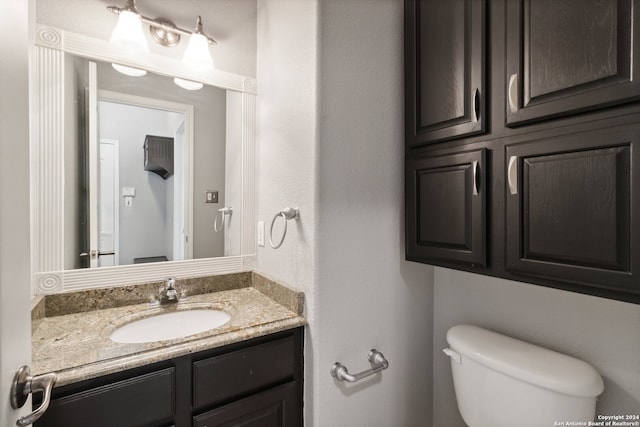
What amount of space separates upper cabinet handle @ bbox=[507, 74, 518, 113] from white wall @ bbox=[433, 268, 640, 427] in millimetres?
720

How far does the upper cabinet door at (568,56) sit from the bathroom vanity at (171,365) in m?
1.03

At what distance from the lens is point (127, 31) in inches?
48.3

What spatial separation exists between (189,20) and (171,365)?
4.97 ft

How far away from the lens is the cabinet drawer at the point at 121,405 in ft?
2.55

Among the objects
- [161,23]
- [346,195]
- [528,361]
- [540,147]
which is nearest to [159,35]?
[161,23]

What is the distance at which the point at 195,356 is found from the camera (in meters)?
0.94

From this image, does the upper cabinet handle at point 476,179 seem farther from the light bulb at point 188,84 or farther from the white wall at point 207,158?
the light bulb at point 188,84

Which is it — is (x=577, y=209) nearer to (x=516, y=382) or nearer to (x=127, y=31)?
(x=516, y=382)

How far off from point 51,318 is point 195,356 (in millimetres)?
650

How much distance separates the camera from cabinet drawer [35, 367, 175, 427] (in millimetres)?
776

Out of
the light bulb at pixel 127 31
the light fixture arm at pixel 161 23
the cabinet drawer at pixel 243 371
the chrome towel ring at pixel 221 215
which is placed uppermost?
the light fixture arm at pixel 161 23

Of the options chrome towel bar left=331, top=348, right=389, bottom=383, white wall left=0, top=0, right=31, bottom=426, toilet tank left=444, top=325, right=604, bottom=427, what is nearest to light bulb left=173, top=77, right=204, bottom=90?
white wall left=0, top=0, right=31, bottom=426

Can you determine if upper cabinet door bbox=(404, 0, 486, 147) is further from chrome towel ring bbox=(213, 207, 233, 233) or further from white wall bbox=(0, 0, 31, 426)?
white wall bbox=(0, 0, 31, 426)

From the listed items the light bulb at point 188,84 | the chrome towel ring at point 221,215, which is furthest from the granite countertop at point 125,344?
the light bulb at point 188,84
